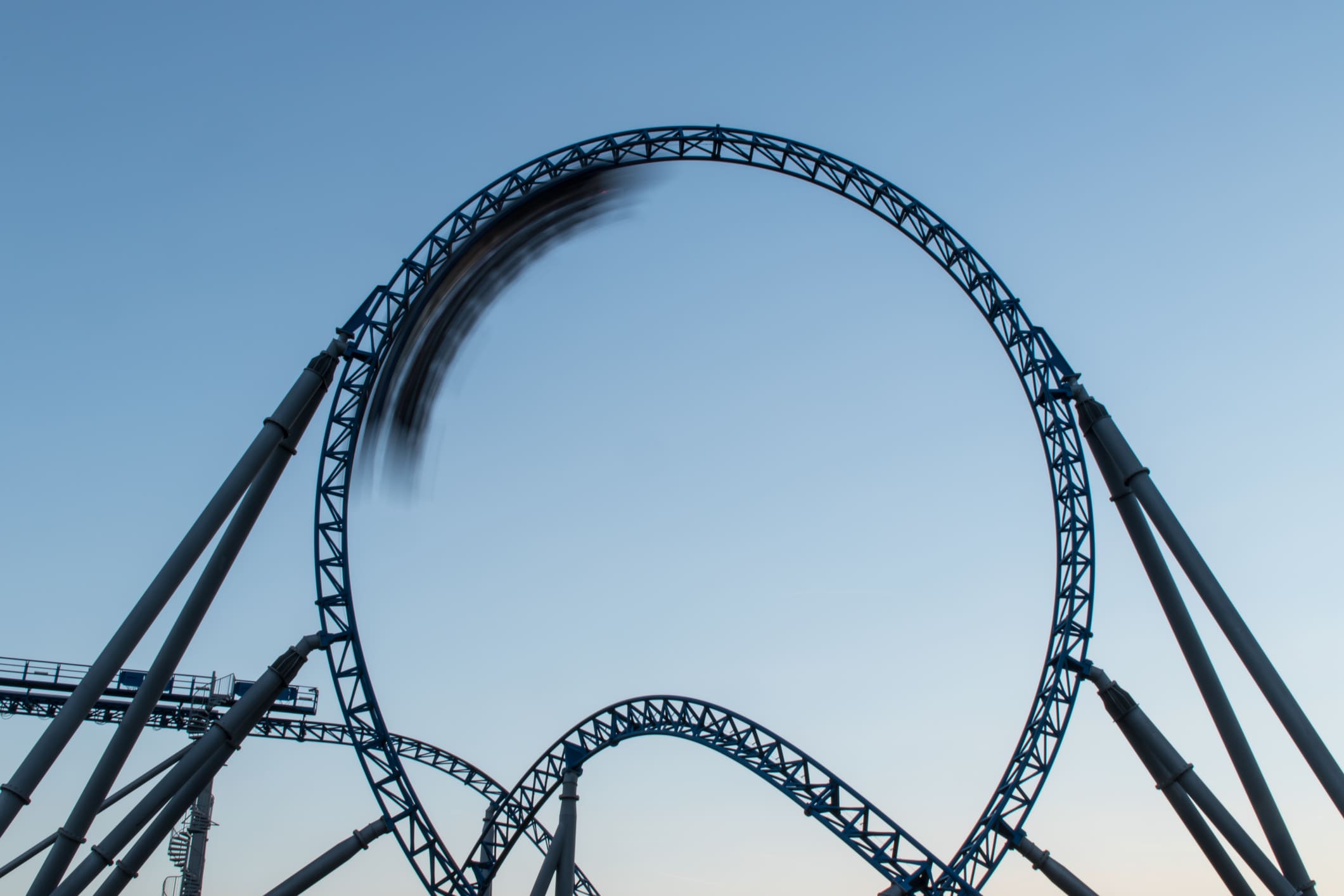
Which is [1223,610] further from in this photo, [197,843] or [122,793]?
[197,843]

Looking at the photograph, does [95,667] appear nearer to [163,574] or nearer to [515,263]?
[163,574]

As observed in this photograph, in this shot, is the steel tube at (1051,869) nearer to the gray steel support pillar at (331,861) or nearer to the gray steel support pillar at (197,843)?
the gray steel support pillar at (331,861)

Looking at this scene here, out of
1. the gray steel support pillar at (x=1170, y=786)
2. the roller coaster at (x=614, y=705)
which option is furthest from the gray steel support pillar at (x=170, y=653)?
the gray steel support pillar at (x=1170, y=786)

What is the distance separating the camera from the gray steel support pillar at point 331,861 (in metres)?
19.5

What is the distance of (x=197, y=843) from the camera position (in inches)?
1201

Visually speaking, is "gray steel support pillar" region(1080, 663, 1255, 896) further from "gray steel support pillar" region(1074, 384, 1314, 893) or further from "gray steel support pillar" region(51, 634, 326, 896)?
"gray steel support pillar" region(51, 634, 326, 896)

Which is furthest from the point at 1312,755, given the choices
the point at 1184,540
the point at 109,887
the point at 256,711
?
the point at 109,887

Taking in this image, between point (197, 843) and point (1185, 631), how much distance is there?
1056 inches

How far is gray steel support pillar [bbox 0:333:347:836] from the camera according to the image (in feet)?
46.6

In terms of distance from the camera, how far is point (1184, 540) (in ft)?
57.6

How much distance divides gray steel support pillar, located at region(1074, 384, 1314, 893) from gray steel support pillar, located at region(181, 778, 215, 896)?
82.7 ft

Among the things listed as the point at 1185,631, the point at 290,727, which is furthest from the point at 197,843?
the point at 1185,631

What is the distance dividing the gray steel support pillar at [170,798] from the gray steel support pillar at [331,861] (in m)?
2.54

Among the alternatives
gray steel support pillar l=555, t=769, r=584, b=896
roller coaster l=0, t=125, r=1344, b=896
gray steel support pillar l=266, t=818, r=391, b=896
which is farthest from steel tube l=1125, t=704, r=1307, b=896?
gray steel support pillar l=266, t=818, r=391, b=896
